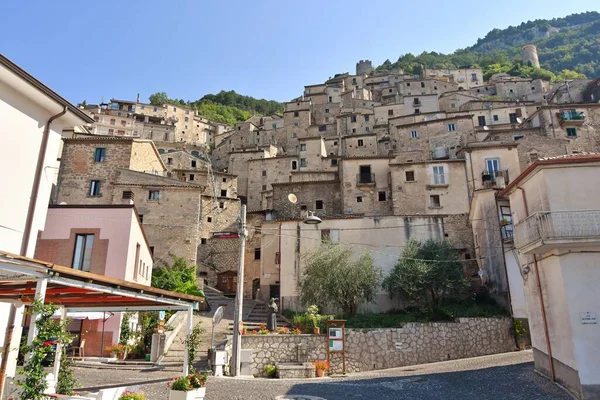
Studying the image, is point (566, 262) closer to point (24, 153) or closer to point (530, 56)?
point (24, 153)

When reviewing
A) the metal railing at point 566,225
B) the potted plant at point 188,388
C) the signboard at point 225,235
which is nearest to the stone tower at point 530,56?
the signboard at point 225,235

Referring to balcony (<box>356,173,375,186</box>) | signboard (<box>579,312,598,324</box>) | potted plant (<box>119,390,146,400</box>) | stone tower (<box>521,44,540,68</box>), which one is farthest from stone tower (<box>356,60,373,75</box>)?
potted plant (<box>119,390,146,400</box>)

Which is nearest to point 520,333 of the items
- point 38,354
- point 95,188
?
point 38,354

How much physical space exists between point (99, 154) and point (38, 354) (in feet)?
110

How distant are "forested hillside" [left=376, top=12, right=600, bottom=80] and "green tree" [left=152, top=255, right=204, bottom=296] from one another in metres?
101

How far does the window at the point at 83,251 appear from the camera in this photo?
21.3m

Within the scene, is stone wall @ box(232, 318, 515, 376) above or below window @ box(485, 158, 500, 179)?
below

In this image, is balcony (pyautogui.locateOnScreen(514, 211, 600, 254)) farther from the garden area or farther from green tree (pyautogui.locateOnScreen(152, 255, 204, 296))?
green tree (pyautogui.locateOnScreen(152, 255, 204, 296))

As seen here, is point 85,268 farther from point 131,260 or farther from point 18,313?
point 18,313

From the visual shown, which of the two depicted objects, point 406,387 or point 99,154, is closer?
point 406,387

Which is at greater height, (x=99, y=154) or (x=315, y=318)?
(x=99, y=154)

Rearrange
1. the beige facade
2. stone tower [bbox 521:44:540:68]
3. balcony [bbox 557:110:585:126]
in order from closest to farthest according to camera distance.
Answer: the beige facade < balcony [bbox 557:110:585:126] < stone tower [bbox 521:44:540:68]

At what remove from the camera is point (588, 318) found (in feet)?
39.7

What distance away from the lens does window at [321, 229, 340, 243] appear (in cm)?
2922
